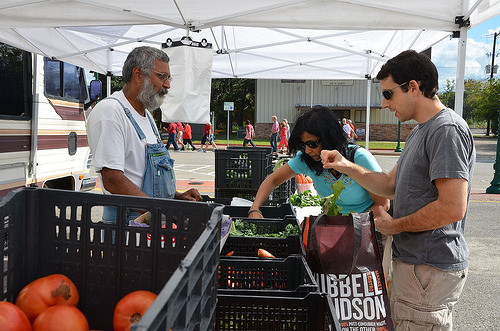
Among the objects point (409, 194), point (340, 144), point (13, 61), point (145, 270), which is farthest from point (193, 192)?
point (13, 61)

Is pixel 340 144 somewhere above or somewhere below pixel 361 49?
below

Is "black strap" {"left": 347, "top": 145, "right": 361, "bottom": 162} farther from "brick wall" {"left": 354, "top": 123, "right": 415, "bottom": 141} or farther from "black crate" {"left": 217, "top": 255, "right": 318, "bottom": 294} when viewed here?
"brick wall" {"left": 354, "top": 123, "right": 415, "bottom": 141}

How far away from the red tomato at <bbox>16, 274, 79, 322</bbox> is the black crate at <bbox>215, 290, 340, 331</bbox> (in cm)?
65

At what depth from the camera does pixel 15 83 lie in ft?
17.9

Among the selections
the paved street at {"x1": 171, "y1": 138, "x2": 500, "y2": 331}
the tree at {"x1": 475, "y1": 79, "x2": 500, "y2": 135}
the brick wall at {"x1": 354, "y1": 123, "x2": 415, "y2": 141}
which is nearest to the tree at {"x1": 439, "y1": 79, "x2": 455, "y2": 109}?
the tree at {"x1": 475, "y1": 79, "x2": 500, "y2": 135}

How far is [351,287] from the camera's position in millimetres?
2188

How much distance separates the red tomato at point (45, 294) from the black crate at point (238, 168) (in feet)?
11.5

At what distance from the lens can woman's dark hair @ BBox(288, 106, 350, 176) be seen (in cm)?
293

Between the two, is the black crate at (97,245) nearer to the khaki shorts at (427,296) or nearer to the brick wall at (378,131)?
the khaki shorts at (427,296)

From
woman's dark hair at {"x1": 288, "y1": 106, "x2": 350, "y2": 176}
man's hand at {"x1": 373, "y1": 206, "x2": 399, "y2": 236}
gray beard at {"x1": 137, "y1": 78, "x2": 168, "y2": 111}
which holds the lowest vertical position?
man's hand at {"x1": 373, "y1": 206, "x2": 399, "y2": 236}

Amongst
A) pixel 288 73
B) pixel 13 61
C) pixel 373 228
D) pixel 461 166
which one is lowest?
pixel 373 228

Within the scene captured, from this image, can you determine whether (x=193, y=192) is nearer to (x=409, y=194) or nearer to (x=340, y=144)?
(x=340, y=144)

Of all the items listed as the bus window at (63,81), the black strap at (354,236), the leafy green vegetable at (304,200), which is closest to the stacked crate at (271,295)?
the black strap at (354,236)

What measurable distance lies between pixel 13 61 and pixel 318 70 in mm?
7293
